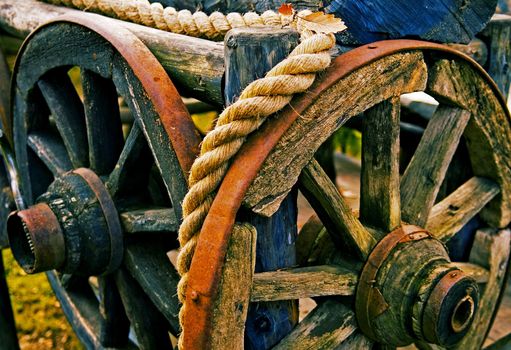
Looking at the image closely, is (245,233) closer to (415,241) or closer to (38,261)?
(415,241)

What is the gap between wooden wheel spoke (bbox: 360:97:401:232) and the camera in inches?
62.4

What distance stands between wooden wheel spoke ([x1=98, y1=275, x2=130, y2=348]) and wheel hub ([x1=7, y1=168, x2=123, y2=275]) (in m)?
0.19

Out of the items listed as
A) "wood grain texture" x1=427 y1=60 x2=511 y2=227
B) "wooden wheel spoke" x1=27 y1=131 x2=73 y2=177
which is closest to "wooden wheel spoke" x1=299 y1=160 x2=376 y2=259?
"wood grain texture" x1=427 y1=60 x2=511 y2=227

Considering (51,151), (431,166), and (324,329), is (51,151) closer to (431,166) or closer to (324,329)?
(324,329)

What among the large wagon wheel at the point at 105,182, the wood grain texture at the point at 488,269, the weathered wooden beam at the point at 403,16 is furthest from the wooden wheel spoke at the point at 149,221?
the wood grain texture at the point at 488,269

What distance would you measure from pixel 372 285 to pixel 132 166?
0.79m

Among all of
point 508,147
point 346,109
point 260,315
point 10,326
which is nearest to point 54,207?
point 260,315

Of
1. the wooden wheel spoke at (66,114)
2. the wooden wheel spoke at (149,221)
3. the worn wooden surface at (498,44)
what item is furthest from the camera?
the worn wooden surface at (498,44)

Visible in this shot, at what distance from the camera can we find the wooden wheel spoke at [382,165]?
1584mm

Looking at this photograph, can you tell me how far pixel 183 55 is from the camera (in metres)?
1.58

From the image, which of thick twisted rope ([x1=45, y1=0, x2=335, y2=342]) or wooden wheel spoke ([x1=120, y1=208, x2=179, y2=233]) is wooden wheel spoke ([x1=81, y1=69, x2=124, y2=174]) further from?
thick twisted rope ([x1=45, y1=0, x2=335, y2=342])

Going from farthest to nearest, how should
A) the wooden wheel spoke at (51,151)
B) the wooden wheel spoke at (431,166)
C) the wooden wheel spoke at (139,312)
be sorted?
the wooden wheel spoke at (51,151), the wooden wheel spoke at (139,312), the wooden wheel spoke at (431,166)

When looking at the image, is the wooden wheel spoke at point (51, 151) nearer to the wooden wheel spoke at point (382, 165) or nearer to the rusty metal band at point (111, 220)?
the rusty metal band at point (111, 220)

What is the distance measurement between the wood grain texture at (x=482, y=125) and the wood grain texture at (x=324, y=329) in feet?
2.15
